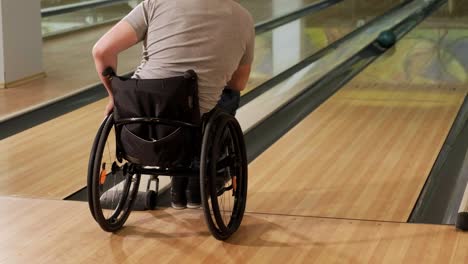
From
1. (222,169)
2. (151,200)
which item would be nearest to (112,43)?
(222,169)

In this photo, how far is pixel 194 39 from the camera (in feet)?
11.1

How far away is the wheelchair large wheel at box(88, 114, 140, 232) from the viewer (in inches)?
131

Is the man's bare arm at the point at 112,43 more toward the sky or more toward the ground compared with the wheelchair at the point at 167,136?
more toward the sky

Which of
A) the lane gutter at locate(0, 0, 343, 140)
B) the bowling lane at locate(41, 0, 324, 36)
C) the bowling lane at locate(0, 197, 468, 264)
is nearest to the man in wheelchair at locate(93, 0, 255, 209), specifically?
the bowling lane at locate(0, 197, 468, 264)

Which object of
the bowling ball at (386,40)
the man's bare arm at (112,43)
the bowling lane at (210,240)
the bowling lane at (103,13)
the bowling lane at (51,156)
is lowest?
the bowling lane at (103,13)

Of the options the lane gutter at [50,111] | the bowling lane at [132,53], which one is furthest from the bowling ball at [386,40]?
the lane gutter at [50,111]

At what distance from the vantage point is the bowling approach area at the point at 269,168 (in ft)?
11.1

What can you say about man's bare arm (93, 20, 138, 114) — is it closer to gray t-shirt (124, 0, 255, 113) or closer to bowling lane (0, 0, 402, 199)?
gray t-shirt (124, 0, 255, 113)

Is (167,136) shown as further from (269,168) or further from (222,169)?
(269,168)

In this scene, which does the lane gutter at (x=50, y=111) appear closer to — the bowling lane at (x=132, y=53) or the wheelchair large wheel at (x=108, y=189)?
the bowling lane at (x=132, y=53)

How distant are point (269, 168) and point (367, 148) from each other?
0.66 metres

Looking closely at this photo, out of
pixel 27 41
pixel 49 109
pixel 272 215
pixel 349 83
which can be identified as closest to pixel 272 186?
pixel 272 215

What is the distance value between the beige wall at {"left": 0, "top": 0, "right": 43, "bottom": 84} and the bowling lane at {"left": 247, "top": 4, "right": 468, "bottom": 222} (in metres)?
2.34

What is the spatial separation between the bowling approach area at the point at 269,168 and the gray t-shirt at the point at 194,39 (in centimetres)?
20
